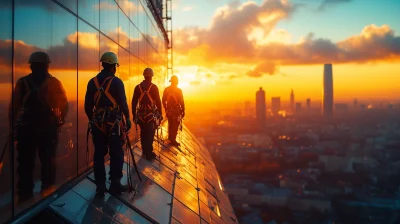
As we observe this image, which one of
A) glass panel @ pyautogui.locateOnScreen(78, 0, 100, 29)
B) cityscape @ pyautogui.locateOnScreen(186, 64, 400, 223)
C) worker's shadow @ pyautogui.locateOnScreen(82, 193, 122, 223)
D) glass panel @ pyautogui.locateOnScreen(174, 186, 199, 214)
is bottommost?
cityscape @ pyautogui.locateOnScreen(186, 64, 400, 223)

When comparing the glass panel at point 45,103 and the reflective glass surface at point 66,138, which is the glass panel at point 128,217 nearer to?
the reflective glass surface at point 66,138

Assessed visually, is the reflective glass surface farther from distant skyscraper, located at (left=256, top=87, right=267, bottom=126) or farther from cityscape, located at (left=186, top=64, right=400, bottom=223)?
distant skyscraper, located at (left=256, top=87, right=267, bottom=126)

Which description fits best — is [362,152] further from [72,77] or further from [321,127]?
[72,77]

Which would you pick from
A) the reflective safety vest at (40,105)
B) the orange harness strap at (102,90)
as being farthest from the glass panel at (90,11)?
the reflective safety vest at (40,105)

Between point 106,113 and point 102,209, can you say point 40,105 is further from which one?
point 102,209

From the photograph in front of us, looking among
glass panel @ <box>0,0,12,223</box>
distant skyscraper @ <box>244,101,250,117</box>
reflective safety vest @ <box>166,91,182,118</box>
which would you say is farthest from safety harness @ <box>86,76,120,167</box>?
distant skyscraper @ <box>244,101,250,117</box>

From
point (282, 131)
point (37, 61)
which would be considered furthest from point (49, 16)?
point (282, 131)
